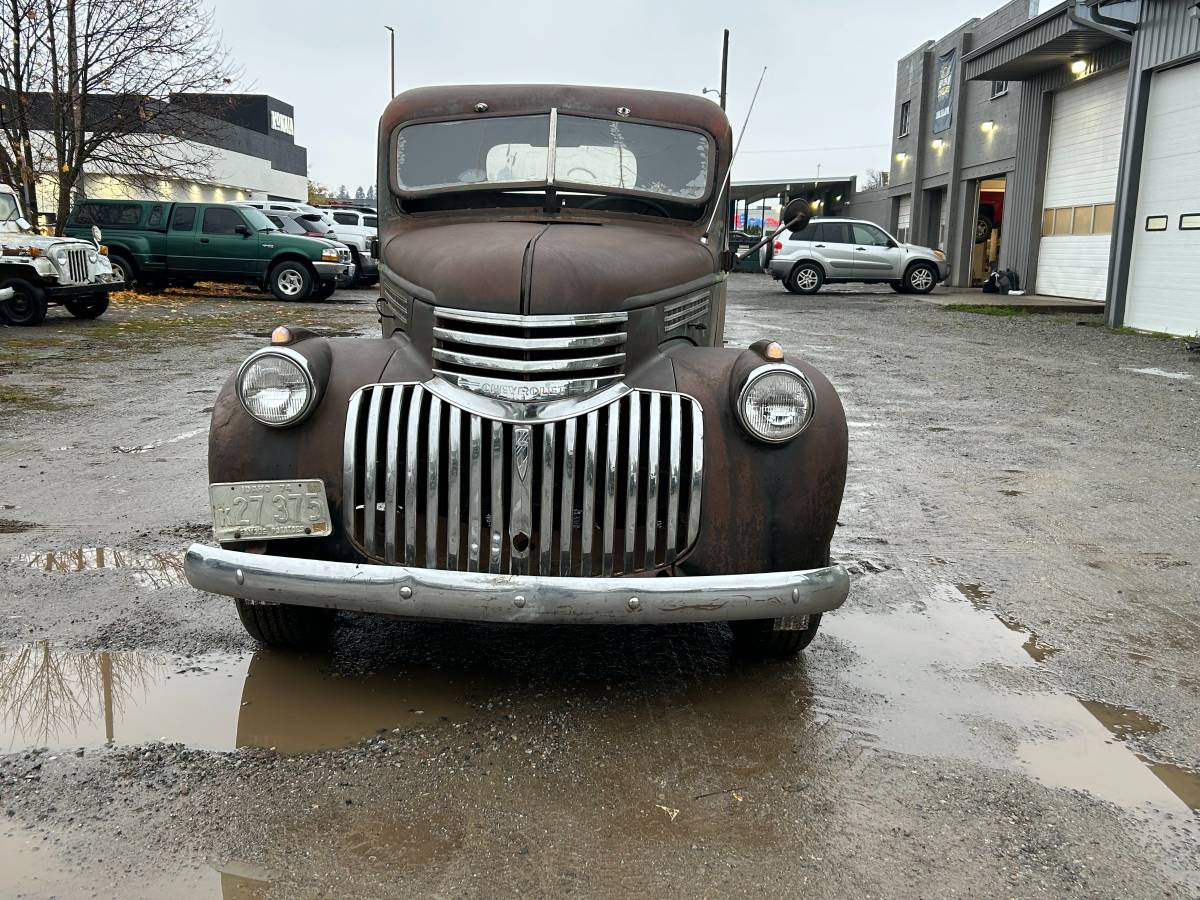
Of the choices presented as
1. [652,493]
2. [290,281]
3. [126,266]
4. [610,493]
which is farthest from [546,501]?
[126,266]

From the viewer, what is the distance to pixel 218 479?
3.24m

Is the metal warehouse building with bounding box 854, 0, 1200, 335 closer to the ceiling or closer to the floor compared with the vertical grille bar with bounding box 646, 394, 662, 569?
closer to the ceiling

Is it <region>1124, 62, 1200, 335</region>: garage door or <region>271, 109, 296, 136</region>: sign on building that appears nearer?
<region>1124, 62, 1200, 335</region>: garage door

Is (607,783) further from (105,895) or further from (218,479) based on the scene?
(218,479)

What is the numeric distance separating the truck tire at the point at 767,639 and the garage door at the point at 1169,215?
1401 cm

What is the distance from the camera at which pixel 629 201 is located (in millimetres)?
4566

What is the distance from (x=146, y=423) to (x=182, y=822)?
239 inches

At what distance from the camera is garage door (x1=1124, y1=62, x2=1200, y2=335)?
15094 millimetres

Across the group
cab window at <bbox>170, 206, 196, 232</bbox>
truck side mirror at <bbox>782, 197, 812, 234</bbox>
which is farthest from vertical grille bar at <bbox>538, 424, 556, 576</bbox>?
cab window at <bbox>170, 206, 196, 232</bbox>

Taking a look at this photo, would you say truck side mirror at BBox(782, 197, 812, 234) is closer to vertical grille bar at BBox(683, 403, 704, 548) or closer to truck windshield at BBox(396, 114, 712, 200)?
truck windshield at BBox(396, 114, 712, 200)

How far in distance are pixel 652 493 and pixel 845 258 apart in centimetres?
2291

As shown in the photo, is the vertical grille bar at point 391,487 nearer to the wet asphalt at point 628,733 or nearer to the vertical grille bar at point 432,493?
the vertical grille bar at point 432,493

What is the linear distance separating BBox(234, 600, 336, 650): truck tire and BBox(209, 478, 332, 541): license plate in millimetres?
346

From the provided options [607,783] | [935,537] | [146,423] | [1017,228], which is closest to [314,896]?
A: [607,783]
